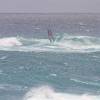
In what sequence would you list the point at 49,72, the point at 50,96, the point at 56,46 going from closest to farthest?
the point at 50,96 → the point at 49,72 → the point at 56,46

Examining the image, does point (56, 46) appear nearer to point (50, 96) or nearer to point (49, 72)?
point (49, 72)

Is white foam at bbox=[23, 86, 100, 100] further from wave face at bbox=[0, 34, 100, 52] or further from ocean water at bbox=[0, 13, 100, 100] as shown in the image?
wave face at bbox=[0, 34, 100, 52]

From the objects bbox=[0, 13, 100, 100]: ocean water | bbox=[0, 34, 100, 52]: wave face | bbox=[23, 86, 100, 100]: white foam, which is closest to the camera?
bbox=[23, 86, 100, 100]: white foam

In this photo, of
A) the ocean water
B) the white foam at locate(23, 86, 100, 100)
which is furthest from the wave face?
the white foam at locate(23, 86, 100, 100)

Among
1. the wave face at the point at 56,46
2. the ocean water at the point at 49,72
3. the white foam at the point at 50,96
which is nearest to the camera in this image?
the white foam at the point at 50,96

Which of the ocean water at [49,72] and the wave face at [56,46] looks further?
the wave face at [56,46]

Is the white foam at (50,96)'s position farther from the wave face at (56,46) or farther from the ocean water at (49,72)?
the wave face at (56,46)

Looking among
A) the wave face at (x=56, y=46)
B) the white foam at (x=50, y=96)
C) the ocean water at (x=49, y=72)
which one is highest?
the white foam at (x=50, y=96)

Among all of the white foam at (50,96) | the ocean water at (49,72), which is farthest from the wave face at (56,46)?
the white foam at (50,96)

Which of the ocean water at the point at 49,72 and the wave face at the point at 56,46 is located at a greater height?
the ocean water at the point at 49,72

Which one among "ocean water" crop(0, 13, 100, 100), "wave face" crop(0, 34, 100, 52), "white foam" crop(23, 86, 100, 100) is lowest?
"wave face" crop(0, 34, 100, 52)

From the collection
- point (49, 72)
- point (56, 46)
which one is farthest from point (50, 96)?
point (56, 46)

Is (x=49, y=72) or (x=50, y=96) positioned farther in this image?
(x=49, y=72)
